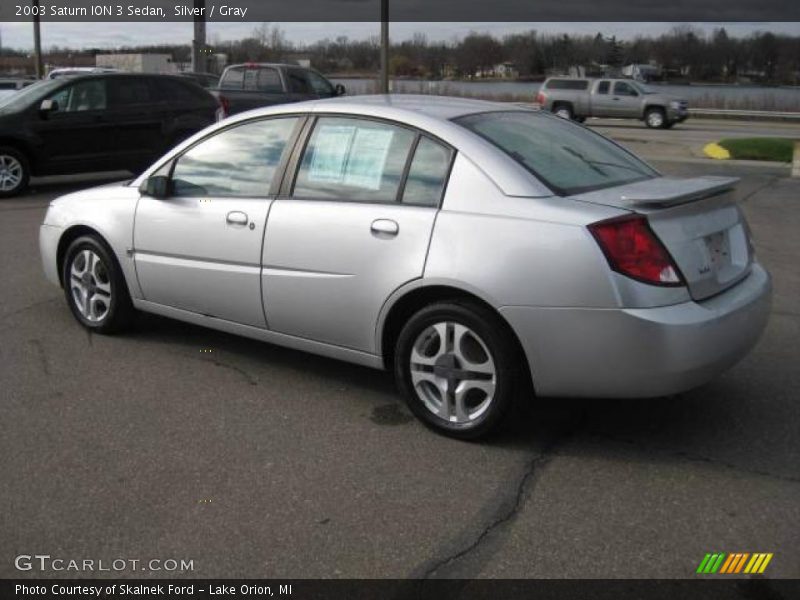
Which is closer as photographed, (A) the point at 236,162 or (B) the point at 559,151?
(B) the point at 559,151

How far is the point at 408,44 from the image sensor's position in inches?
1094

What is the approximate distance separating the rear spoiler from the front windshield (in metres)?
10.3

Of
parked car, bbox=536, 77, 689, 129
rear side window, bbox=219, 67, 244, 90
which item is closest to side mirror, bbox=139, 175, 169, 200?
rear side window, bbox=219, 67, 244, 90

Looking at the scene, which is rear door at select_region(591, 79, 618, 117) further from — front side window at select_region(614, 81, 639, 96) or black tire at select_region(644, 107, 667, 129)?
black tire at select_region(644, 107, 667, 129)

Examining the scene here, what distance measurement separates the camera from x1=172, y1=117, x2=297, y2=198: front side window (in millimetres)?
4707

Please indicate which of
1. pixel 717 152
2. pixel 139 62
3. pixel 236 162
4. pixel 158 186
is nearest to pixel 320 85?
pixel 717 152

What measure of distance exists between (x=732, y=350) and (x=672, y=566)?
126 centimetres

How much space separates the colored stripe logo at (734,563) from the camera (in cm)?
295

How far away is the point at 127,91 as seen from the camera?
42.6 ft

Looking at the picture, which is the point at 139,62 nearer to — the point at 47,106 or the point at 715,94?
the point at 715,94

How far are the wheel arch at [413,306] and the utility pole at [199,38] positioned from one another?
23.9 metres

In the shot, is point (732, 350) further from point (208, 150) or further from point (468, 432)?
point (208, 150)

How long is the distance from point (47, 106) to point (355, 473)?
10293 millimetres
